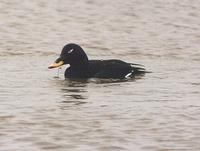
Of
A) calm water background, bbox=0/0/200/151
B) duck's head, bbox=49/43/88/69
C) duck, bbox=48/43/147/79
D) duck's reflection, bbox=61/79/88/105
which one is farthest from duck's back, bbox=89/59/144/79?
duck's reflection, bbox=61/79/88/105

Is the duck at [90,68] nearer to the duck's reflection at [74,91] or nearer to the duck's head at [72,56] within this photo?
the duck's head at [72,56]

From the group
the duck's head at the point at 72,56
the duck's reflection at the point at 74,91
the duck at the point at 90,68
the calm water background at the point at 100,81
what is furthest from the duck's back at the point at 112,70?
the duck's reflection at the point at 74,91

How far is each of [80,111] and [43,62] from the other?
19.1 feet

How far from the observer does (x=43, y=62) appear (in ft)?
58.3

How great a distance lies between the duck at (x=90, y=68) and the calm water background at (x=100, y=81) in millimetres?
292

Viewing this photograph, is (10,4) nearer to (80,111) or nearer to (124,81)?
(124,81)

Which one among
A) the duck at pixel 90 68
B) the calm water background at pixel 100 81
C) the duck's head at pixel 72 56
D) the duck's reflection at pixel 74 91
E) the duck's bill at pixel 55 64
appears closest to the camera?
the calm water background at pixel 100 81

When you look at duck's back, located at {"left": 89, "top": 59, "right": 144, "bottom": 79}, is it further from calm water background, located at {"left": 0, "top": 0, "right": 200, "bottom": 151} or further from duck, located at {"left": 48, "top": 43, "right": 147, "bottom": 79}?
calm water background, located at {"left": 0, "top": 0, "right": 200, "bottom": 151}

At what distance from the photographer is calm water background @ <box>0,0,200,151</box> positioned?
1042 cm

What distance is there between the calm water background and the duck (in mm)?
292

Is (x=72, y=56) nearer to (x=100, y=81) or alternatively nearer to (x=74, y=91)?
(x=100, y=81)

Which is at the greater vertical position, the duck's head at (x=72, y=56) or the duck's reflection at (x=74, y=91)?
the duck's head at (x=72, y=56)

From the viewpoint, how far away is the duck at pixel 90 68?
1622 centimetres

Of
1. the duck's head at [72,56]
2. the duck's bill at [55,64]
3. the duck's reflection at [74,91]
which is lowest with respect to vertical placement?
the duck's reflection at [74,91]
